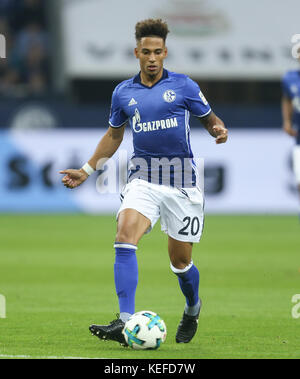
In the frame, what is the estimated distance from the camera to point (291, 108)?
42.0ft

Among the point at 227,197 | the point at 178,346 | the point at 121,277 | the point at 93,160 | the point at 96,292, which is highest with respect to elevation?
the point at 93,160

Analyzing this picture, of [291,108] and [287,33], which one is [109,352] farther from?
[287,33]

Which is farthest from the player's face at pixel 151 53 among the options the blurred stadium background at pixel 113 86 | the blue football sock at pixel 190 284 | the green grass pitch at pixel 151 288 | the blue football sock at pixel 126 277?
the blurred stadium background at pixel 113 86

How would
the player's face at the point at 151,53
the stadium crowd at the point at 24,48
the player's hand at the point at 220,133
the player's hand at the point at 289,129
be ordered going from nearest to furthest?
the player's hand at the point at 220,133 < the player's face at the point at 151,53 < the player's hand at the point at 289,129 < the stadium crowd at the point at 24,48

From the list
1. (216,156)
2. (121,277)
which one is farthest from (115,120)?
(216,156)

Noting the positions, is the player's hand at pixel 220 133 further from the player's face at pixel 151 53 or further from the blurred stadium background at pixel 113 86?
the blurred stadium background at pixel 113 86

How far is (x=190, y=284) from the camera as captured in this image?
285 inches

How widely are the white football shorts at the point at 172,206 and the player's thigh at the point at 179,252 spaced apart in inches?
1.7

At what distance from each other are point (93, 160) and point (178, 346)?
158 centimetres

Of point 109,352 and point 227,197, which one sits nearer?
point 109,352

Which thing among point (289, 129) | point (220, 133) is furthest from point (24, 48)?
point (220, 133)

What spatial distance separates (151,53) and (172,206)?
44.0 inches

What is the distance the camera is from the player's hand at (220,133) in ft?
22.5

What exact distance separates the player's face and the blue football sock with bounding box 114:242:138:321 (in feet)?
4.28
